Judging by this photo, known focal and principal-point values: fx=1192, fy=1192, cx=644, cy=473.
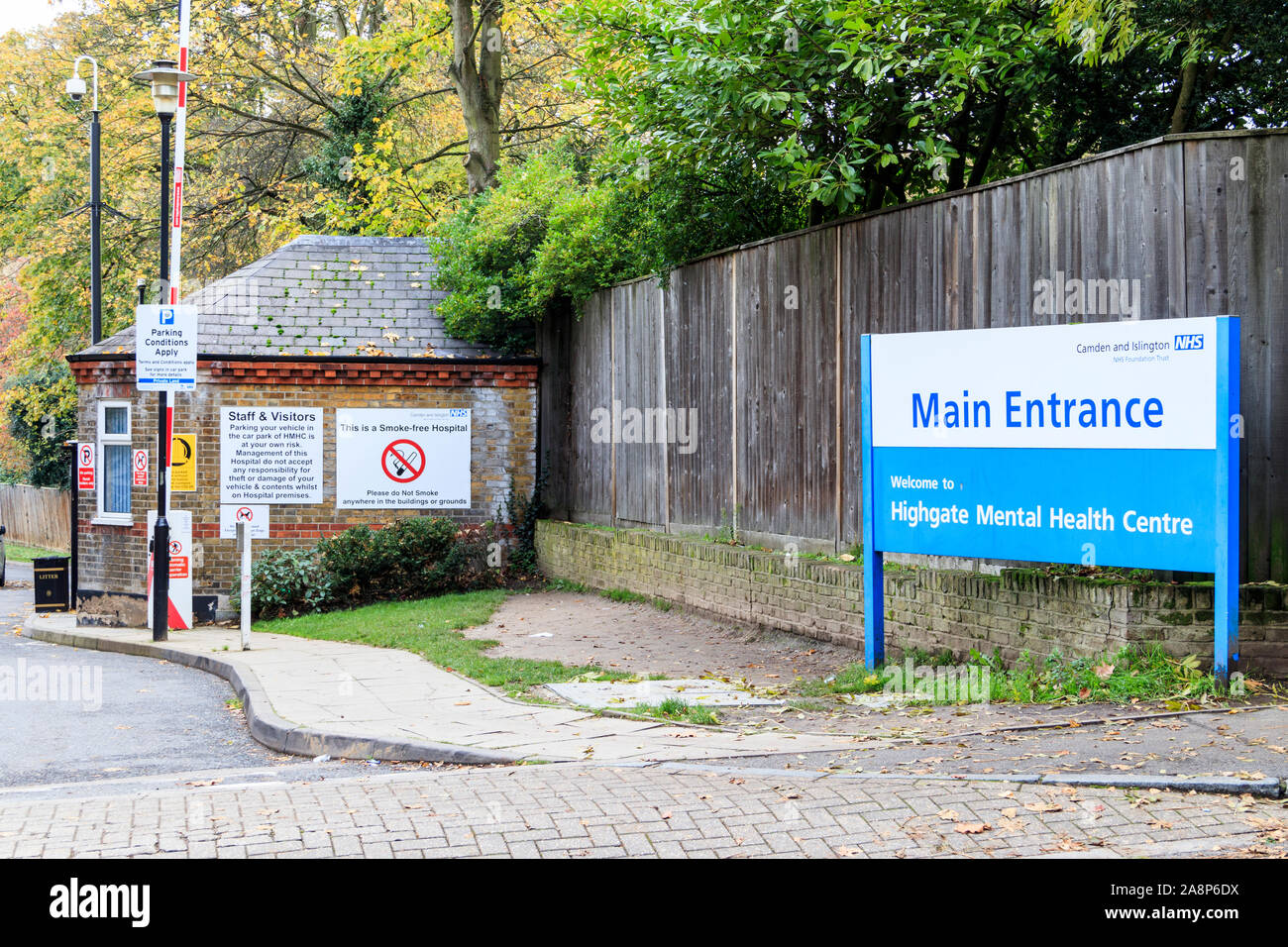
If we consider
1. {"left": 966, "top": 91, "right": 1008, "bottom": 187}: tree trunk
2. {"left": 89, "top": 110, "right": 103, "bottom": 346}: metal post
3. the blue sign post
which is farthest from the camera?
{"left": 89, "top": 110, "right": 103, "bottom": 346}: metal post

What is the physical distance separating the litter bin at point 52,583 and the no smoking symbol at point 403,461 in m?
5.87

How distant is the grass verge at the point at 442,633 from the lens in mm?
10242

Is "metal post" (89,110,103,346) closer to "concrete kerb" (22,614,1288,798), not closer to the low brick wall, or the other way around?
"concrete kerb" (22,614,1288,798)

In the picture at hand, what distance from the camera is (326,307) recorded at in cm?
1845

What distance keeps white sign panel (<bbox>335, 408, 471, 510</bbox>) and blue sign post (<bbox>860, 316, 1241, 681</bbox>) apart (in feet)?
31.9

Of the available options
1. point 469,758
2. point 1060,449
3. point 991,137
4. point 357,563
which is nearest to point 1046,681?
point 1060,449

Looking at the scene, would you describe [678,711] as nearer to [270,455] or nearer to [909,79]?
[909,79]

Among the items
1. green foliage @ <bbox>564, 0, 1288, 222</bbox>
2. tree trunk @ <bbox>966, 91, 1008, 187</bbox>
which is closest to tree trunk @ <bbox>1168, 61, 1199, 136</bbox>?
green foliage @ <bbox>564, 0, 1288, 222</bbox>

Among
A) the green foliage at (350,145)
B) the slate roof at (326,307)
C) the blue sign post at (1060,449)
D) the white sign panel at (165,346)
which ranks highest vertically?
the green foliage at (350,145)

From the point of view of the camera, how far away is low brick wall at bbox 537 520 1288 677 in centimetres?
767

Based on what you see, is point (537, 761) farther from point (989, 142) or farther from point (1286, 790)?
point (989, 142)

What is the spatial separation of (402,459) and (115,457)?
430cm

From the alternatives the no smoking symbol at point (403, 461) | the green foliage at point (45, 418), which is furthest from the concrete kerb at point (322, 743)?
the green foliage at point (45, 418)

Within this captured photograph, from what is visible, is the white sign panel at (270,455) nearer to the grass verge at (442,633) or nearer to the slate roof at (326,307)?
the slate roof at (326,307)
